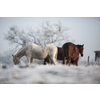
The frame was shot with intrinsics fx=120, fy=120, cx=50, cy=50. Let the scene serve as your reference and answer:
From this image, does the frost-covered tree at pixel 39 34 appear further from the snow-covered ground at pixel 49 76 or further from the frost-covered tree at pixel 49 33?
the snow-covered ground at pixel 49 76

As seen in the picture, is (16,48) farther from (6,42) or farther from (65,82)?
(65,82)

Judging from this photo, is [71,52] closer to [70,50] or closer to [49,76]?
[70,50]

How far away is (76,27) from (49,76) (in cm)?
138

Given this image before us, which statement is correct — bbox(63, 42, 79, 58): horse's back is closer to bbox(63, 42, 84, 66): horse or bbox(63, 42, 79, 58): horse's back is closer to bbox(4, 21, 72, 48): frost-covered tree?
bbox(63, 42, 84, 66): horse

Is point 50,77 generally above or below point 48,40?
below

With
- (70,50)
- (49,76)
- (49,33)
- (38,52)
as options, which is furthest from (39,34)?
(49,76)

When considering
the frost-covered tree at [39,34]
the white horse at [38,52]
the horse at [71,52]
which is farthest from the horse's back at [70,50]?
the frost-covered tree at [39,34]

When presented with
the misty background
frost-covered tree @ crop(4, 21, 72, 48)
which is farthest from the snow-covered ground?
frost-covered tree @ crop(4, 21, 72, 48)

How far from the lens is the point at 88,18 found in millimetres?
2455

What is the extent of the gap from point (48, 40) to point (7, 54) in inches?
42.9

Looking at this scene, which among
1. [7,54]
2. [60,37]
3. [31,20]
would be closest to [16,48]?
[7,54]

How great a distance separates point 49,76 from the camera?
182cm

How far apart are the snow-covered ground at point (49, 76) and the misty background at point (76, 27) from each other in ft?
2.61

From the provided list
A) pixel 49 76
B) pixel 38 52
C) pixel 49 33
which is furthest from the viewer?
pixel 49 33
